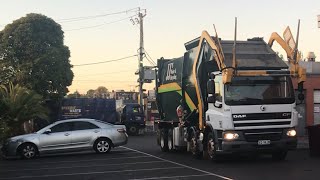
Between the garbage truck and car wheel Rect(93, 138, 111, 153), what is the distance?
5335 millimetres

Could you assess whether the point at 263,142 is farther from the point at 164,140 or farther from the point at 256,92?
the point at 164,140

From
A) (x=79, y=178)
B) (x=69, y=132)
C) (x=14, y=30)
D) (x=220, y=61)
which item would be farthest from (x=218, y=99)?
(x=14, y=30)

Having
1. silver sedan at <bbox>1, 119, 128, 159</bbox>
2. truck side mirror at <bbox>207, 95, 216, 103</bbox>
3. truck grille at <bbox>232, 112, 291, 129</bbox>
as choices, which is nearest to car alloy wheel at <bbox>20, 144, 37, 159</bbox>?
silver sedan at <bbox>1, 119, 128, 159</bbox>

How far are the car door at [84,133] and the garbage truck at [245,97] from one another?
5.41 metres

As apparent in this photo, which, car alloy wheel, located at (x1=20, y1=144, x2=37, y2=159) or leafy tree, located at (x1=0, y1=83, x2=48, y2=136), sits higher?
leafy tree, located at (x1=0, y1=83, x2=48, y2=136)

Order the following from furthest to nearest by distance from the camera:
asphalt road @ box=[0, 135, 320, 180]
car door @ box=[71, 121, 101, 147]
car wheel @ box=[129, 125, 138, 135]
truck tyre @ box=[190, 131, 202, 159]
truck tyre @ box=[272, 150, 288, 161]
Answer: car wheel @ box=[129, 125, 138, 135]
car door @ box=[71, 121, 101, 147]
truck tyre @ box=[190, 131, 202, 159]
truck tyre @ box=[272, 150, 288, 161]
asphalt road @ box=[0, 135, 320, 180]

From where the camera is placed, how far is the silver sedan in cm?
1962

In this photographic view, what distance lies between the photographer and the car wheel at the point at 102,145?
2041 cm

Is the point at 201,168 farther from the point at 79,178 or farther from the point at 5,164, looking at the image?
the point at 5,164

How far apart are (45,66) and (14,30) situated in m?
4.58

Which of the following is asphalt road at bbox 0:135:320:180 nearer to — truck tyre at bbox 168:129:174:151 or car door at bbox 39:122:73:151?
car door at bbox 39:122:73:151

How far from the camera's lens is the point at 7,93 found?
2775 centimetres

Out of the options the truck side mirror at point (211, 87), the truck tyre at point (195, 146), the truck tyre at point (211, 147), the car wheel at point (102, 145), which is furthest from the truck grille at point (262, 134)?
the car wheel at point (102, 145)

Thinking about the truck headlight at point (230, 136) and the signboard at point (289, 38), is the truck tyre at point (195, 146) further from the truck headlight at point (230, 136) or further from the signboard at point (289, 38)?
the signboard at point (289, 38)
